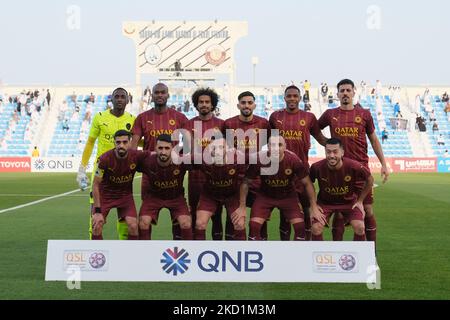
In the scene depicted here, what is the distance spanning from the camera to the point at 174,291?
23.3 ft

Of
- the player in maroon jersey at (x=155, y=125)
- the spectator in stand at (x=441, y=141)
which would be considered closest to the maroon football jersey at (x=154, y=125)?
the player in maroon jersey at (x=155, y=125)

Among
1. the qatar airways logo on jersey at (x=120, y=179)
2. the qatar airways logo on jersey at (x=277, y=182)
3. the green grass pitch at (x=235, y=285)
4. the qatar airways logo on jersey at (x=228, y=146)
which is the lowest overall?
the green grass pitch at (x=235, y=285)

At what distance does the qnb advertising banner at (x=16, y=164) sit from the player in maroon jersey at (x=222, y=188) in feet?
112

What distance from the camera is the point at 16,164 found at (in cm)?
4119

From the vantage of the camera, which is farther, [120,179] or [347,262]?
[120,179]

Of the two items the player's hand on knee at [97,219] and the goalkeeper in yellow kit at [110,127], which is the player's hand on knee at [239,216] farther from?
the goalkeeper in yellow kit at [110,127]

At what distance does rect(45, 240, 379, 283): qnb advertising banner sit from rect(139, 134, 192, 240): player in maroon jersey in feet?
4.01

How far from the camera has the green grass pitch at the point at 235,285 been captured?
6.98 meters

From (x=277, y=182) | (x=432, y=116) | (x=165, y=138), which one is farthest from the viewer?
(x=432, y=116)

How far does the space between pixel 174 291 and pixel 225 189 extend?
1804 millimetres

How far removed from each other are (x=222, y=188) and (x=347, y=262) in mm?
1966

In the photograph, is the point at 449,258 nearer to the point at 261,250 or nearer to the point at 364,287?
the point at 364,287

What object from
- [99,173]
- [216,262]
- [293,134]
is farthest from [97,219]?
[293,134]

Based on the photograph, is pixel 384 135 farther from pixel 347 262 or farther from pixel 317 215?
pixel 347 262
